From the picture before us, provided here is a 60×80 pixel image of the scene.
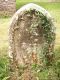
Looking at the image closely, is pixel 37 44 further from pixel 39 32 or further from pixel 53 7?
pixel 53 7

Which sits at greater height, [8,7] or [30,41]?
[8,7]

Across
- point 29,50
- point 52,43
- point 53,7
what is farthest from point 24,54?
point 53,7

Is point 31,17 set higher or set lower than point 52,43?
higher

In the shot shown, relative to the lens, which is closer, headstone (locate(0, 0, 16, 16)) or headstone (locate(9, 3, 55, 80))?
headstone (locate(9, 3, 55, 80))

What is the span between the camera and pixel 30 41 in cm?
770

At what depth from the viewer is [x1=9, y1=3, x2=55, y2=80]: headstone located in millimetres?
7574

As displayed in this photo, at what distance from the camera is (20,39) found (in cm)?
773

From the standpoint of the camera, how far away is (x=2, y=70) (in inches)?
301

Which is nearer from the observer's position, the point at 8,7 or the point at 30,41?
the point at 30,41

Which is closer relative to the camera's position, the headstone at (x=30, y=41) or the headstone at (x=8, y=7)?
the headstone at (x=30, y=41)

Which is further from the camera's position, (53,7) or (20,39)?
(53,7)

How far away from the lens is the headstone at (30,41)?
24.8 feet

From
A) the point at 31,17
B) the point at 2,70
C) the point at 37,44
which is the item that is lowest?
the point at 2,70

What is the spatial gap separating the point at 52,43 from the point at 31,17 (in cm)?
73
